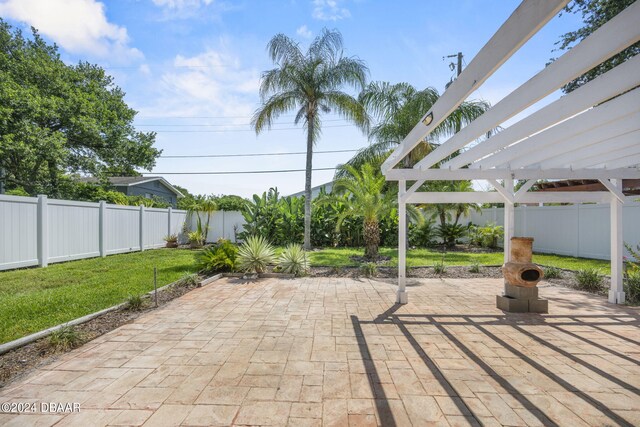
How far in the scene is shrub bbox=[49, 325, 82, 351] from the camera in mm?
3756

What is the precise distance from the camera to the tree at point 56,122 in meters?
14.5

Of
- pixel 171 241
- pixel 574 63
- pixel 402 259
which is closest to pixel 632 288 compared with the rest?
pixel 402 259

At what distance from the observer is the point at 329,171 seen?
26.1m

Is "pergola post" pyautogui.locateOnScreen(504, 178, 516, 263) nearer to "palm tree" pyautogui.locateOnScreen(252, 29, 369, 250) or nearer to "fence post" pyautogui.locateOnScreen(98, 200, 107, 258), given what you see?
"palm tree" pyautogui.locateOnScreen(252, 29, 369, 250)

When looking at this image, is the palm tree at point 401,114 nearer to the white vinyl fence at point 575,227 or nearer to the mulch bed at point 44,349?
the white vinyl fence at point 575,227

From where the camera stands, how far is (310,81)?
12133 mm

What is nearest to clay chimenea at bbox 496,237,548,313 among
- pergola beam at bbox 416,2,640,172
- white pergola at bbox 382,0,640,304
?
white pergola at bbox 382,0,640,304

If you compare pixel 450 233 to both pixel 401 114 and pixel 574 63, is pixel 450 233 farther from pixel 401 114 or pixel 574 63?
pixel 574 63

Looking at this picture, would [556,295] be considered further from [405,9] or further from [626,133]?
[405,9]

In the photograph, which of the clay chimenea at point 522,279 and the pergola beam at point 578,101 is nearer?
the pergola beam at point 578,101

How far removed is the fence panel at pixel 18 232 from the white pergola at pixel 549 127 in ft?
29.5

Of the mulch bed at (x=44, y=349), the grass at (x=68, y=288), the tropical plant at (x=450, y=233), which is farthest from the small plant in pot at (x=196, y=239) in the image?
the tropical plant at (x=450, y=233)

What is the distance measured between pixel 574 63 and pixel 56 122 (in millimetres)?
21365

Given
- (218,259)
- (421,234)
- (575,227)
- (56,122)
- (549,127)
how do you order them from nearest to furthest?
(549,127)
(218,259)
(575,227)
(421,234)
(56,122)
